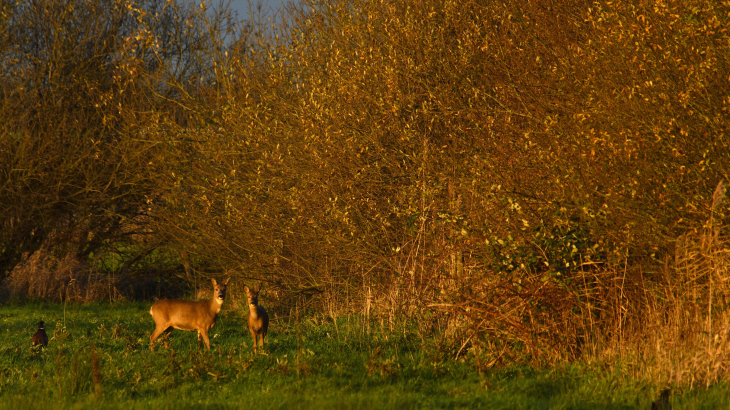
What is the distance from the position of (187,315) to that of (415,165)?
4014mm

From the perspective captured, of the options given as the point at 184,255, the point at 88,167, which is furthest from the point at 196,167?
the point at 88,167

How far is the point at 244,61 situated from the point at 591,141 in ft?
28.2

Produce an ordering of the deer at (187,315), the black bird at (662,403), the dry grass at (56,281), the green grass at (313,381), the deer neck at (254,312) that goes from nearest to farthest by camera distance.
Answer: the black bird at (662,403) → the green grass at (313,381) → the deer neck at (254,312) → the deer at (187,315) → the dry grass at (56,281)

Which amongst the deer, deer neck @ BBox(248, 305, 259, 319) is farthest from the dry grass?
deer neck @ BBox(248, 305, 259, 319)

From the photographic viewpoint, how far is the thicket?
6.82m

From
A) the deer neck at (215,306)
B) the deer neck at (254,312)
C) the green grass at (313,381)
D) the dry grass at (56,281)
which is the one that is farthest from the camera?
the dry grass at (56,281)

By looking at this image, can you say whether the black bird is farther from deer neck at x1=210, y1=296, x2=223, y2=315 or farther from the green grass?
deer neck at x1=210, y1=296, x2=223, y2=315

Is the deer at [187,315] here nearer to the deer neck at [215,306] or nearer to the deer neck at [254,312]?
the deer neck at [215,306]

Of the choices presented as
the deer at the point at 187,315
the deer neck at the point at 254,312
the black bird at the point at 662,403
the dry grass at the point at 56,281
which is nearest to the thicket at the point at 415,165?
the dry grass at the point at 56,281

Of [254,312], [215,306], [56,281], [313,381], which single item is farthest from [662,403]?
[56,281]

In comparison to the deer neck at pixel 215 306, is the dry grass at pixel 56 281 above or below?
above

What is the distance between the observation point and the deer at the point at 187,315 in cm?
904

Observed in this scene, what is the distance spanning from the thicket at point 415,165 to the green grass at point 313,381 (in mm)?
538

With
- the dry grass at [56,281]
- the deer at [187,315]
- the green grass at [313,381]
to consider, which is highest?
the dry grass at [56,281]
